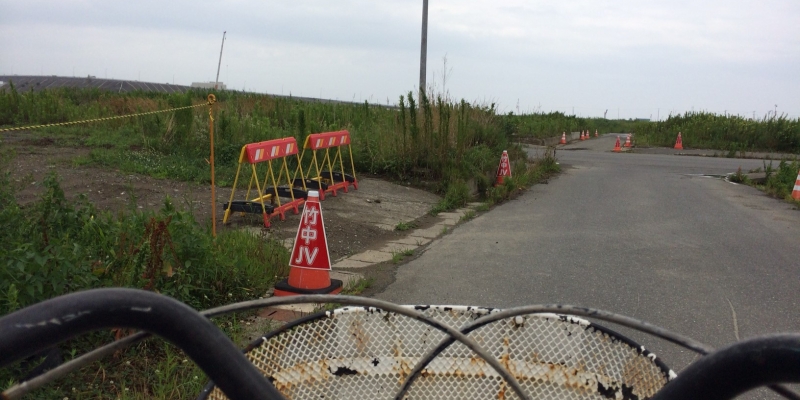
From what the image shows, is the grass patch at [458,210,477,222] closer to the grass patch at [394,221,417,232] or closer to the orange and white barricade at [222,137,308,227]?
the grass patch at [394,221,417,232]

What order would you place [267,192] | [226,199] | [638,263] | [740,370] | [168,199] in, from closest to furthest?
[740,370] → [168,199] → [638,263] → [267,192] → [226,199]

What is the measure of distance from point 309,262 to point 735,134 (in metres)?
30.0

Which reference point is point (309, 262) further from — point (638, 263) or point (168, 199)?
point (638, 263)

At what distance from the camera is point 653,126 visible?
3822 centimetres

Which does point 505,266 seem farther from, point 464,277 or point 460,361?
point 460,361

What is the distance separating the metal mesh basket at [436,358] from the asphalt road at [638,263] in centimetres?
→ 253

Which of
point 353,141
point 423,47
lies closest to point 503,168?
point 353,141

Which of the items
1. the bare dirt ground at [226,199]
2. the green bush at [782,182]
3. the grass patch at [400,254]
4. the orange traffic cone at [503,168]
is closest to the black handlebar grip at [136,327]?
the grass patch at [400,254]

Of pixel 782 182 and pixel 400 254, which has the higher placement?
pixel 782 182

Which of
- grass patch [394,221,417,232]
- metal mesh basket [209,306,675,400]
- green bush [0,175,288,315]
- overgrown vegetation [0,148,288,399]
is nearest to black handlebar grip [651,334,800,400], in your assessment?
metal mesh basket [209,306,675,400]

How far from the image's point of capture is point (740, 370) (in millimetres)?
890

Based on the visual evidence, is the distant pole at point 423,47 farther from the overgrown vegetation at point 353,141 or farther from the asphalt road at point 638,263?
the asphalt road at point 638,263

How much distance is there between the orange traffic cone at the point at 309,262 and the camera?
17.0 feet

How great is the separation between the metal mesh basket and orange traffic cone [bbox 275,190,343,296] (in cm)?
320
